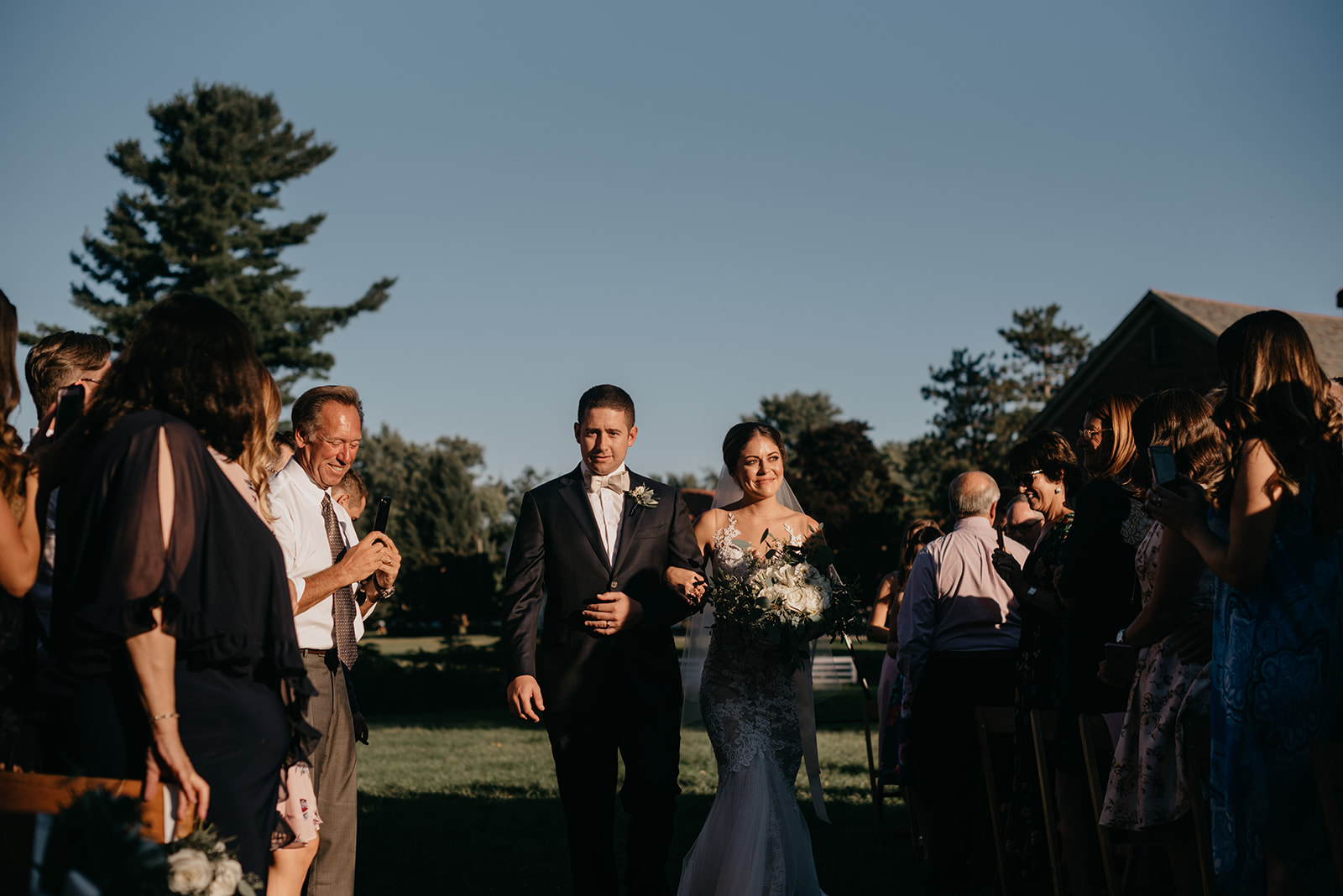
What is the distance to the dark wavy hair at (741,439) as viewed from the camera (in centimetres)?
661

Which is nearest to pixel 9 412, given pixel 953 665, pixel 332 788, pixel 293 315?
pixel 332 788

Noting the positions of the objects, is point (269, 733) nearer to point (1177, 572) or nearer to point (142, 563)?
point (142, 563)

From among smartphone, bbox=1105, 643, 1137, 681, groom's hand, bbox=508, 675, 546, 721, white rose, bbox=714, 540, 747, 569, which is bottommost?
groom's hand, bbox=508, 675, 546, 721

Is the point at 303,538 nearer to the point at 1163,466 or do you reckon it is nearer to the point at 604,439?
the point at 604,439

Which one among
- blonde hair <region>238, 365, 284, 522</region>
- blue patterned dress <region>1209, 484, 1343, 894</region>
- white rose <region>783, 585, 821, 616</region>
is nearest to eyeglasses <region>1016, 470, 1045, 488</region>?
white rose <region>783, 585, 821, 616</region>

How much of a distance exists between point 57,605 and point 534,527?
2.96 m

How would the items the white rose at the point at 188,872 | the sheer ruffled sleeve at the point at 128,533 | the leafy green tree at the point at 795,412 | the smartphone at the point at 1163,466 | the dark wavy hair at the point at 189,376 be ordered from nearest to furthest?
the white rose at the point at 188,872 < the sheer ruffled sleeve at the point at 128,533 < the dark wavy hair at the point at 189,376 < the smartphone at the point at 1163,466 < the leafy green tree at the point at 795,412

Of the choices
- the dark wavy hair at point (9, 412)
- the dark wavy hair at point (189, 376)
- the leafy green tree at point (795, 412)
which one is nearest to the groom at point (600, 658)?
the dark wavy hair at point (189, 376)

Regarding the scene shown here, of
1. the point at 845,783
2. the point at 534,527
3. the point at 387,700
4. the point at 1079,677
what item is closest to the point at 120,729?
the point at 534,527

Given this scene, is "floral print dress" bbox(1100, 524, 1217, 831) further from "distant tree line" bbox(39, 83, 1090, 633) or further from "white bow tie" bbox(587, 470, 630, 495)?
"distant tree line" bbox(39, 83, 1090, 633)

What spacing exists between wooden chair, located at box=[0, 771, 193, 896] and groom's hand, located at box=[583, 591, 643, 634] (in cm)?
290

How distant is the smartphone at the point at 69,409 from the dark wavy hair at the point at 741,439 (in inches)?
154

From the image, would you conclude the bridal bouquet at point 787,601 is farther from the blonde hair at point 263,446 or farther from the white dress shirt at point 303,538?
the blonde hair at point 263,446

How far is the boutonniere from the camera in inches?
229
